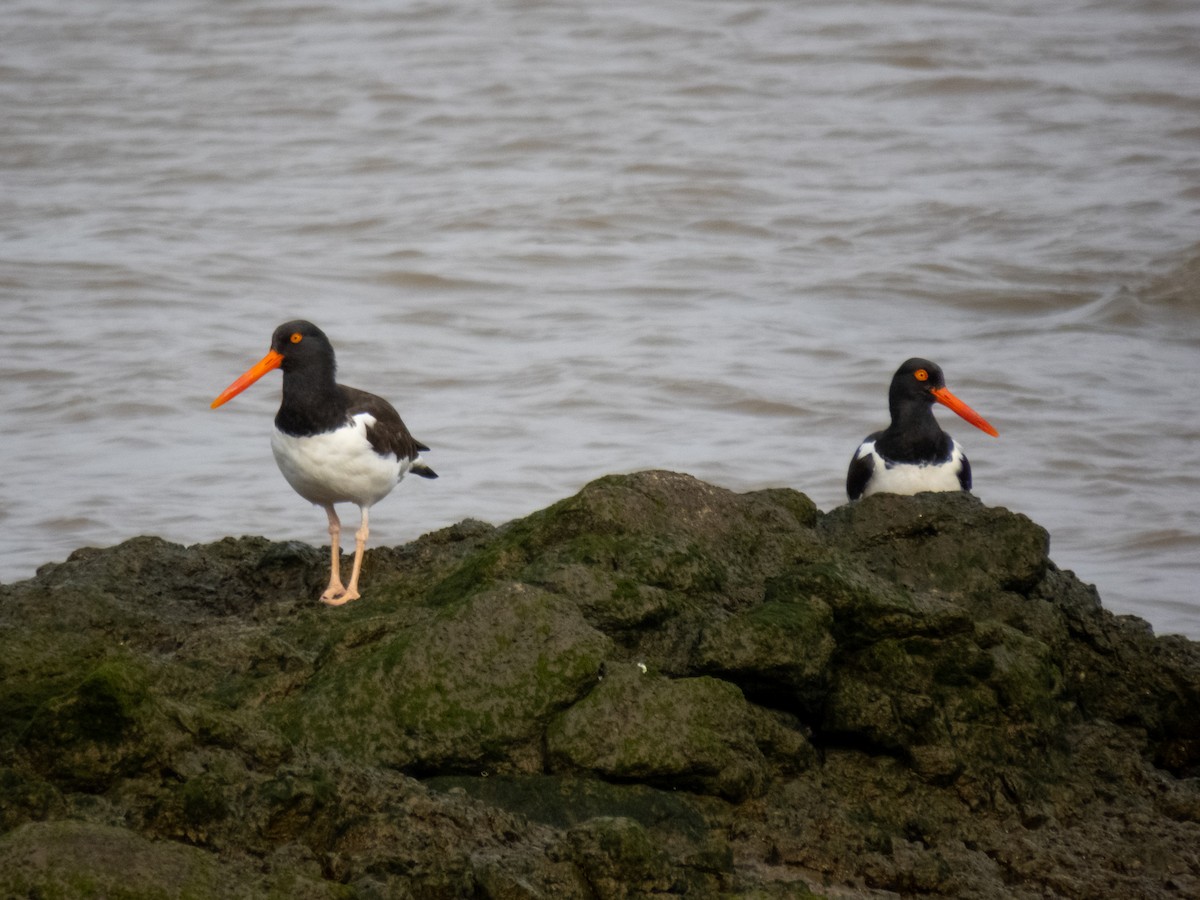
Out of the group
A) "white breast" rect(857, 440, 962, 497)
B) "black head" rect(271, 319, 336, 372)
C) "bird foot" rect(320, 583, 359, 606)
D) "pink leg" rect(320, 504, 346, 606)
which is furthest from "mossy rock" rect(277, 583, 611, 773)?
"white breast" rect(857, 440, 962, 497)

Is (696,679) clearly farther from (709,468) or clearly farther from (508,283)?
(508,283)

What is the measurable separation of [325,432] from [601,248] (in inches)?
378

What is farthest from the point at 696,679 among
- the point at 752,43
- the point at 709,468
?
the point at 752,43

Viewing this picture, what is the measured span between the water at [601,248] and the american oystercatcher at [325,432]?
3.06m

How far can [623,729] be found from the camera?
3.63 meters

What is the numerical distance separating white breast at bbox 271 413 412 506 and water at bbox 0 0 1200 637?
305 cm

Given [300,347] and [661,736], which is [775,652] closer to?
[661,736]

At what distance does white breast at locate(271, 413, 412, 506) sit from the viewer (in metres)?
5.79

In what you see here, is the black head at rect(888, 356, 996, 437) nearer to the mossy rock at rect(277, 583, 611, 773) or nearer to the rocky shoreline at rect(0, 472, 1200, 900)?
the rocky shoreline at rect(0, 472, 1200, 900)

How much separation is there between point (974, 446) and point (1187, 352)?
2.46 m

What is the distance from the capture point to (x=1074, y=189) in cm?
1560

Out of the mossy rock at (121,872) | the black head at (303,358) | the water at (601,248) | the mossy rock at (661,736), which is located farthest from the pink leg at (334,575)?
the water at (601,248)

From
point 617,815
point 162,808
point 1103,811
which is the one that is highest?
point 162,808

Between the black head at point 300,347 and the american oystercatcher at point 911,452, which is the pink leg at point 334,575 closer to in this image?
the black head at point 300,347
